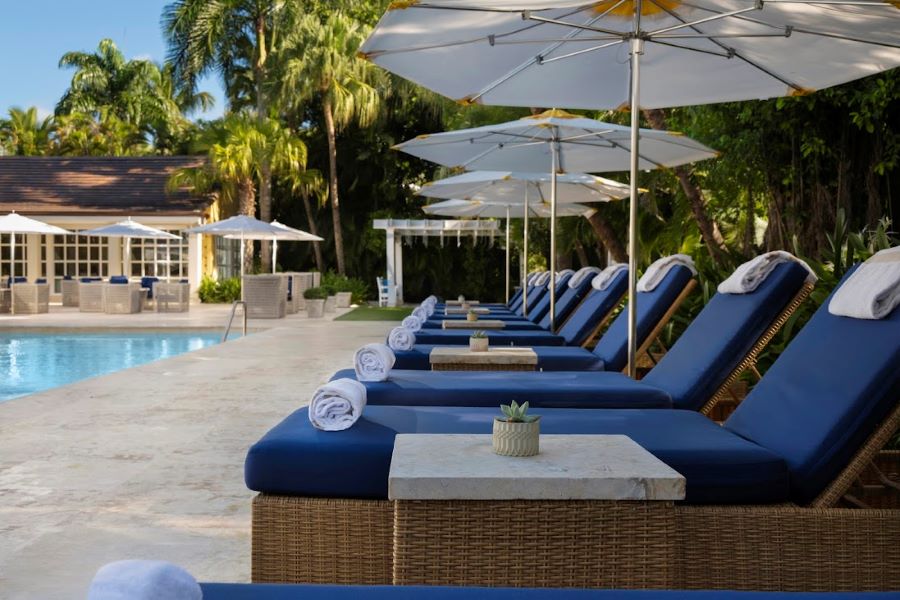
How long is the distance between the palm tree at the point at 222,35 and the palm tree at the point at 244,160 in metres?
1.64

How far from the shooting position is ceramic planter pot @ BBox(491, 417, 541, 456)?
2.21m

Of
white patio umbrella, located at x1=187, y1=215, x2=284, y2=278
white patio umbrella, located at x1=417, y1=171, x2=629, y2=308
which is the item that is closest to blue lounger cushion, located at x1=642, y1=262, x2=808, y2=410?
white patio umbrella, located at x1=417, y1=171, x2=629, y2=308

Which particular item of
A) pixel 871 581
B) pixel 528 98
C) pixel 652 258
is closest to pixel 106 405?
pixel 528 98

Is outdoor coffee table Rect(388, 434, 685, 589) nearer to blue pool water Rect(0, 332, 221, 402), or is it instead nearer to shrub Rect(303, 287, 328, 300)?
blue pool water Rect(0, 332, 221, 402)

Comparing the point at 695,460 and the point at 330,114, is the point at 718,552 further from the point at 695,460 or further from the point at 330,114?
the point at 330,114

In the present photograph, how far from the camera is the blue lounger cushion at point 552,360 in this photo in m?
5.13

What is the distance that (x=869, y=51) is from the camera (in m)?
4.26

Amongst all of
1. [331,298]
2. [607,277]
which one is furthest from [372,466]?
[331,298]

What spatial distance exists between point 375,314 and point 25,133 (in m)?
21.4

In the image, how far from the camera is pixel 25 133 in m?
33.4

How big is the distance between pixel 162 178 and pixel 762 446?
2266 cm

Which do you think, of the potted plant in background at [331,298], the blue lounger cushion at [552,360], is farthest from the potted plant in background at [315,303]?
the blue lounger cushion at [552,360]

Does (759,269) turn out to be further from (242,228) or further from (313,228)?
(313,228)

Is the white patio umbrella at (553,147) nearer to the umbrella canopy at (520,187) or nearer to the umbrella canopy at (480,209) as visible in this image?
the umbrella canopy at (520,187)
